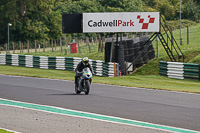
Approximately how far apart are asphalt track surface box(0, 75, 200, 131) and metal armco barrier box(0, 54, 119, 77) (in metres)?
9.36

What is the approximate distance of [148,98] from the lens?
16.8 metres

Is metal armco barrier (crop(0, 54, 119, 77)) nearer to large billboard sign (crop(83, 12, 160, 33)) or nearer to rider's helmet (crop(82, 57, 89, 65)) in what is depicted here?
large billboard sign (crop(83, 12, 160, 33))

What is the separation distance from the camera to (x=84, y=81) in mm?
17609

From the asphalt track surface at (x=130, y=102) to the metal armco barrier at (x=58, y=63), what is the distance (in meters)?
9.36

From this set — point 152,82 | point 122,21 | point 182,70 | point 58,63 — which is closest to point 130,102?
point 152,82

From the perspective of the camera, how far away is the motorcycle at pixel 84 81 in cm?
1733

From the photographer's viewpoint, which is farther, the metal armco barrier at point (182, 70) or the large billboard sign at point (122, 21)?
the large billboard sign at point (122, 21)

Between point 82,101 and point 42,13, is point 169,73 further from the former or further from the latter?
point 42,13

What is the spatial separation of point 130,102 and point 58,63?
2188cm

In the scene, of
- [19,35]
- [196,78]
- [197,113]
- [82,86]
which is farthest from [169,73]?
[19,35]

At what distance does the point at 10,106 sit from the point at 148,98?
17.0 feet

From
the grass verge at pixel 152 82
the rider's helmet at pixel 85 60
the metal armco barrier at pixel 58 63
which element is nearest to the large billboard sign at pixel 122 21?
the metal armco barrier at pixel 58 63

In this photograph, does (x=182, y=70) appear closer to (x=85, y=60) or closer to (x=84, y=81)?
(x=84, y=81)

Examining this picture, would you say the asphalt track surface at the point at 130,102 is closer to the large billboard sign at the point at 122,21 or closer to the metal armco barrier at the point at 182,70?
the metal armco barrier at the point at 182,70
